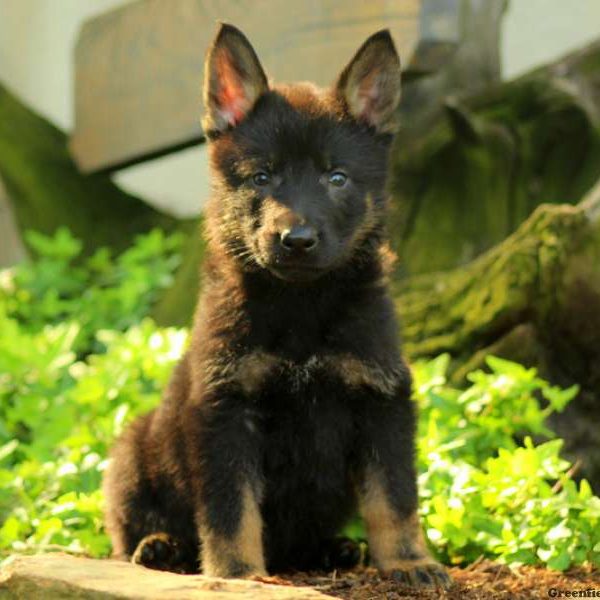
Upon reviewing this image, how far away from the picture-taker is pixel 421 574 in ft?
12.3

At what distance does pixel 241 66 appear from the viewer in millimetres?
4152

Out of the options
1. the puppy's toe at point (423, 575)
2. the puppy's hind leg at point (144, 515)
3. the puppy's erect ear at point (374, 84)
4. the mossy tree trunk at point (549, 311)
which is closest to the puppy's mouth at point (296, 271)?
the puppy's erect ear at point (374, 84)

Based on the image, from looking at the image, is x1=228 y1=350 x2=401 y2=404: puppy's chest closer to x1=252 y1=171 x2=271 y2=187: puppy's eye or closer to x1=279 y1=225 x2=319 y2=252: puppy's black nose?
x1=279 y1=225 x2=319 y2=252: puppy's black nose

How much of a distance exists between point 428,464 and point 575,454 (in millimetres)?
906

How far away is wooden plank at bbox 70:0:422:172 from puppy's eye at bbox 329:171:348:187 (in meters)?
2.41

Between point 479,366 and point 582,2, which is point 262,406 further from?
point 582,2

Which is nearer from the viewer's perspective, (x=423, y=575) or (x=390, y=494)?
(x=423, y=575)

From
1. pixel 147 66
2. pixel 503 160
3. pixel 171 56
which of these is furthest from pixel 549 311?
pixel 147 66

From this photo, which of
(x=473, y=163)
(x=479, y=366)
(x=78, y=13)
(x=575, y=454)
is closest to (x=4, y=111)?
(x=78, y=13)

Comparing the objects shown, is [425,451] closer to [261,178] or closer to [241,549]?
[241,549]

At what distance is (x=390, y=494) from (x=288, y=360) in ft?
1.73

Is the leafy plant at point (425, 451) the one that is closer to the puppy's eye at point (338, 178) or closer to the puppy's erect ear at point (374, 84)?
the puppy's eye at point (338, 178)

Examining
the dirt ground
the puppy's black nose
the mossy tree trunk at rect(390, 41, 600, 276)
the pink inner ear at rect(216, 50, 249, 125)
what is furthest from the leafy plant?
the mossy tree trunk at rect(390, 41, 600, 276)

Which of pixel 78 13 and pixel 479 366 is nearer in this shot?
pixel 479 366
